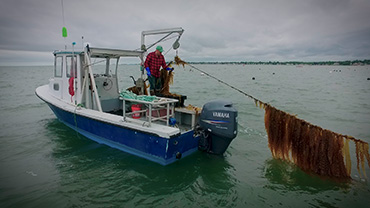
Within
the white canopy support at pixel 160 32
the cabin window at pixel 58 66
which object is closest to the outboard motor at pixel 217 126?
the white canopy support at pixel 160 32

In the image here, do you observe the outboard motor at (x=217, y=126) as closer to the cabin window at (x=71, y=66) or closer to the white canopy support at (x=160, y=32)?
the white canopy support at (x=160, y=32)

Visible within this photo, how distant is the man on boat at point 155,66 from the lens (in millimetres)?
6863

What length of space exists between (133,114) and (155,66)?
1.71 m

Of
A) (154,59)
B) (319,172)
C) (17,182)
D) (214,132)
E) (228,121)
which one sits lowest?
(17,182)

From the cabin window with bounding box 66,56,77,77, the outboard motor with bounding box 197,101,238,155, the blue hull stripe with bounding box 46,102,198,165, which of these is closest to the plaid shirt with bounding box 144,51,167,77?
the blue hull stripe with bounding box 46,102,198,165

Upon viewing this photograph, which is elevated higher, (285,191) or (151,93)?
(151,93)

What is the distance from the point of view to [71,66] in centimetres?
747

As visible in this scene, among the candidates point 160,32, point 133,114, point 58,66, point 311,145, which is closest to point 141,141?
point 133,114

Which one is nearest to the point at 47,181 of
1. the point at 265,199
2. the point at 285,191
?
the point at 265,199

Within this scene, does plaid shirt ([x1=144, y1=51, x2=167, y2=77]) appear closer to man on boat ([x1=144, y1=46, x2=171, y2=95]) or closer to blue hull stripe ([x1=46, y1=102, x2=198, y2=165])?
man on boat ([x1=144, y1=46, x2=171, y2=95])

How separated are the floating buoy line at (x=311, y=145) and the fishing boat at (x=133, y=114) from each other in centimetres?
104

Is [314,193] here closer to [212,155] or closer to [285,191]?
[285,191]

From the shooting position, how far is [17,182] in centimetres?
493

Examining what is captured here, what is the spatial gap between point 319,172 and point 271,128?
1.47 m
